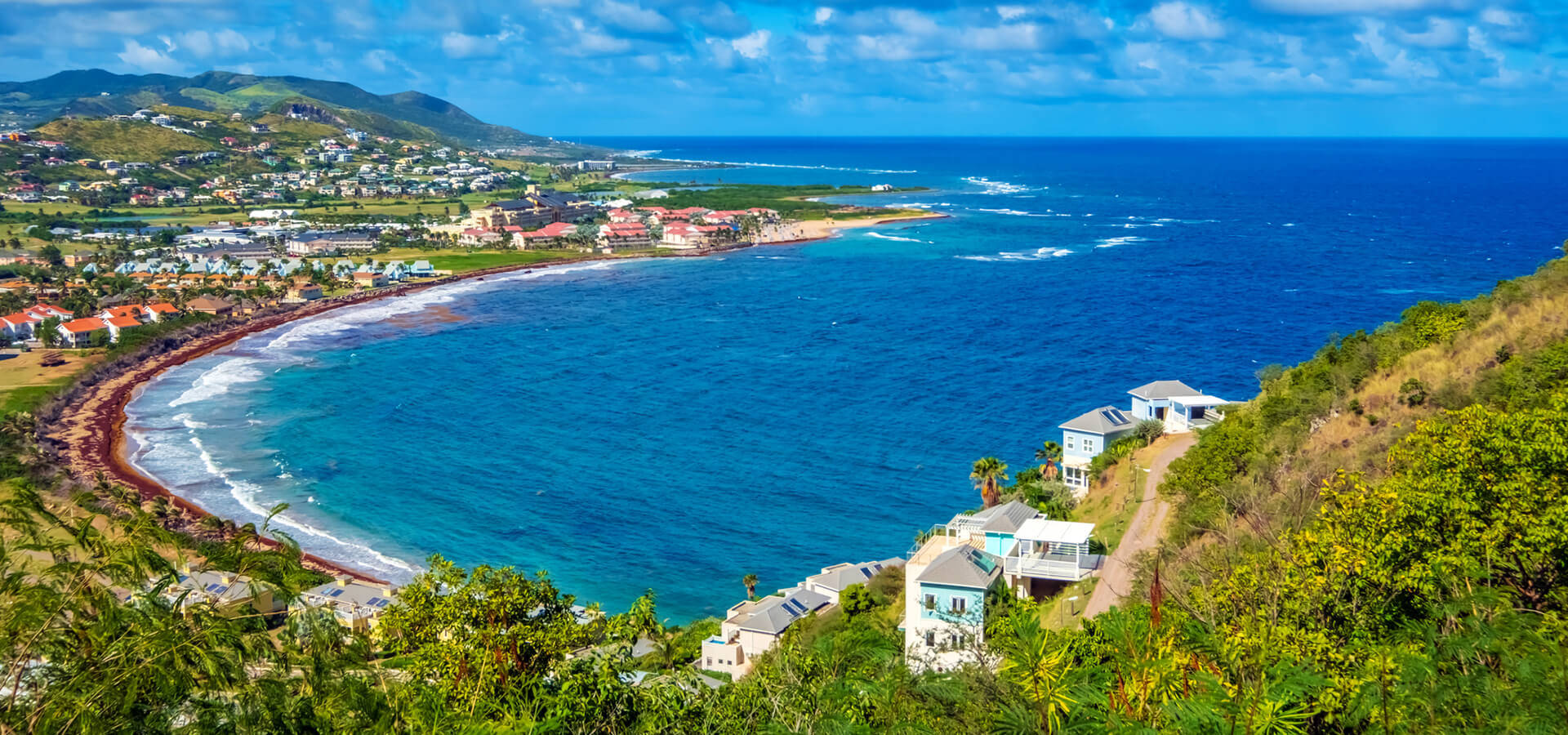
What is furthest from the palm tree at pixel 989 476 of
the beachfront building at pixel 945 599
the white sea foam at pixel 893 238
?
the white sea foam at pixel 893 238

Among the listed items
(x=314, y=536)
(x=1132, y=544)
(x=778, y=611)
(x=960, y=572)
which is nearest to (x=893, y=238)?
(x=314, y=536)

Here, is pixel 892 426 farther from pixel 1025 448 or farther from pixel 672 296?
pixel 672 296

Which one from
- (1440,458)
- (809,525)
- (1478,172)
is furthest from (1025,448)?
(1478,172)

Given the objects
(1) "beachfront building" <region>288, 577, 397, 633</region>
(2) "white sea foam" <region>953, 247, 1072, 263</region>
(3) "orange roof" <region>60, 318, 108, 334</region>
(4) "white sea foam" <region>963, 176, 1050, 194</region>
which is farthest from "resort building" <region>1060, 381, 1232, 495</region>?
(4) "white sea foam" <region>963, 176, 1050, 194</region>

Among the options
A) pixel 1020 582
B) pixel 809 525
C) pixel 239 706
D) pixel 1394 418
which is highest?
pixel 239 706

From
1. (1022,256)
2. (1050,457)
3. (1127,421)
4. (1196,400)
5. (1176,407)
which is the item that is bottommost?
(1050,457)

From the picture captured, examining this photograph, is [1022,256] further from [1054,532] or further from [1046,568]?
[1046,568]

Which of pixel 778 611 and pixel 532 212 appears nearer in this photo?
pixel 778 611
